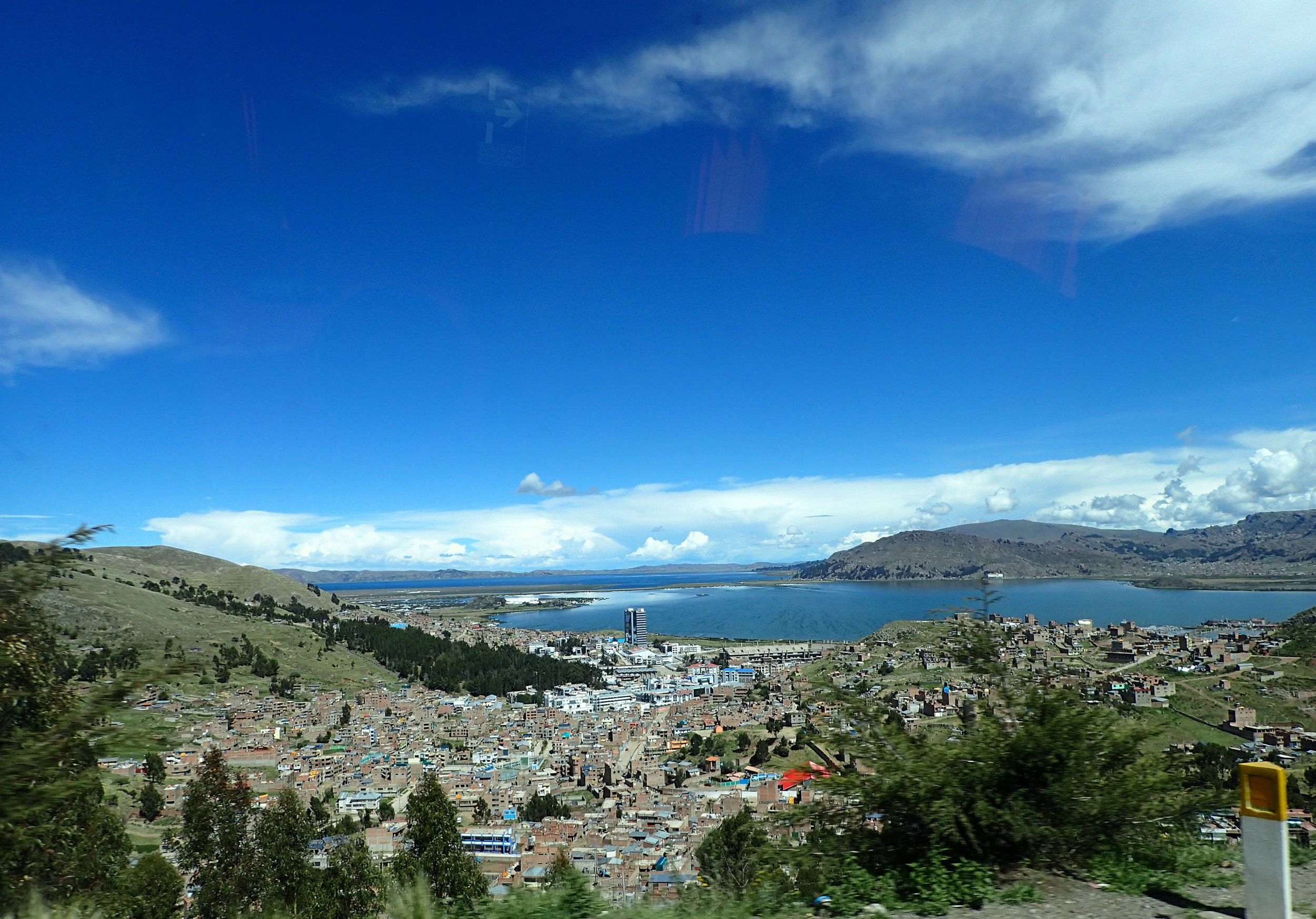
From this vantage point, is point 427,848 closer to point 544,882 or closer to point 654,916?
point 544,882

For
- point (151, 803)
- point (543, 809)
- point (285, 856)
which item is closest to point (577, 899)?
point (285, 856)

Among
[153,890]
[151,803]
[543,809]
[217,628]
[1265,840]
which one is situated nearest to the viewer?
[1265,840]

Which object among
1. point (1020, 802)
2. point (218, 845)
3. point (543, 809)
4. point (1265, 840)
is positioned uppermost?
point (1265, 840)

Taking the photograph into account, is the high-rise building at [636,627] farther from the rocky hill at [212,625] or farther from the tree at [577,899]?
the tree at [577,899]

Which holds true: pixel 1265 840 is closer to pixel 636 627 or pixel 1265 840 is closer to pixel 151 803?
pixel 151 803

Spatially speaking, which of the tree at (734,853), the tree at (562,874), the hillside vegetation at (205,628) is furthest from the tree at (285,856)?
the tree at (562,874)

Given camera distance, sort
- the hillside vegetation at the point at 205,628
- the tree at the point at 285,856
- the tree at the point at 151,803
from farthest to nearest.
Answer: the tree at the point at 151,803, the tree at the point at 285,856, the hillside vegetation at the point at 205,628

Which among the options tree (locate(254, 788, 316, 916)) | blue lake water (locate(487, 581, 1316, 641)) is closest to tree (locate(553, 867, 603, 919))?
tree (locate(254, 788, 316, 916))
